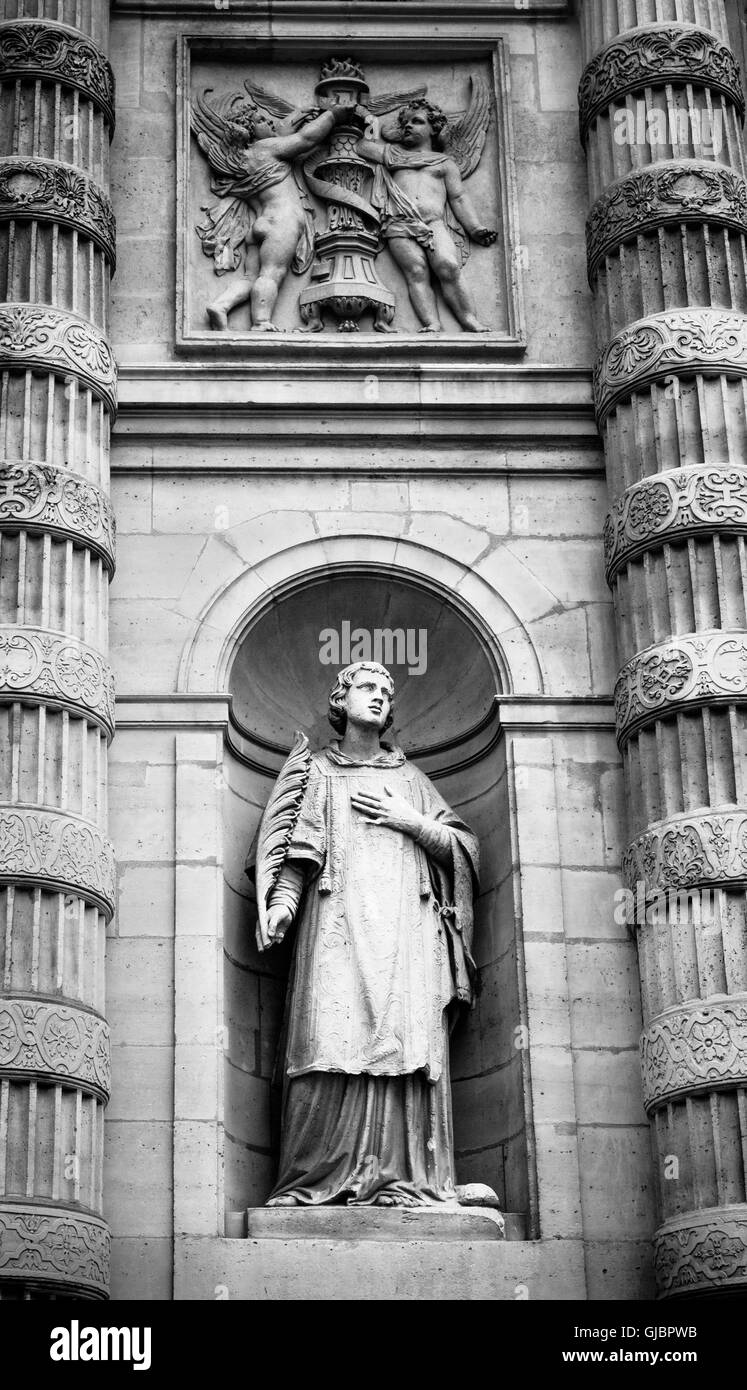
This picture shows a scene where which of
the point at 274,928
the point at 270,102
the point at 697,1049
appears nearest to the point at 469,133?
the point at 270,102

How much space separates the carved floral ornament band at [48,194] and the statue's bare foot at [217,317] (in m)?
0.93

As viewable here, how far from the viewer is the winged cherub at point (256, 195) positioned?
1700 cm

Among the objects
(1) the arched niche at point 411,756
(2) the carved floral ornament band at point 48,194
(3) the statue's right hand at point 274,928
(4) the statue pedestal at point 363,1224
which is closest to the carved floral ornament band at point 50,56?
(2) the carved floral ornament band at point 48,194

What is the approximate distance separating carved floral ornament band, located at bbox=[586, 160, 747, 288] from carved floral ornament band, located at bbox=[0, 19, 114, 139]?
3.45 metres

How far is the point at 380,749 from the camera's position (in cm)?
1593

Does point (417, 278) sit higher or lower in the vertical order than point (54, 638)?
higher

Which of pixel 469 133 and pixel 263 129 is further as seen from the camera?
pixel 469 133

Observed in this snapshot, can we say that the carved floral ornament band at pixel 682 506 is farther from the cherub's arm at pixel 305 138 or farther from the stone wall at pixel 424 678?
the cherub's arm at pixel 305 138

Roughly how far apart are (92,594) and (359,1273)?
4.30 m

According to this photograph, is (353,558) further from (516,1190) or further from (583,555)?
(516,1190)

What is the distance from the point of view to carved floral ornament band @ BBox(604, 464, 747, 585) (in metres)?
15.4

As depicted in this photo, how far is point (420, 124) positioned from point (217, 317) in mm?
2112

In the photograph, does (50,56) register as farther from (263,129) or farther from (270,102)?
(270,102)

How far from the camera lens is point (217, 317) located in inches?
663
